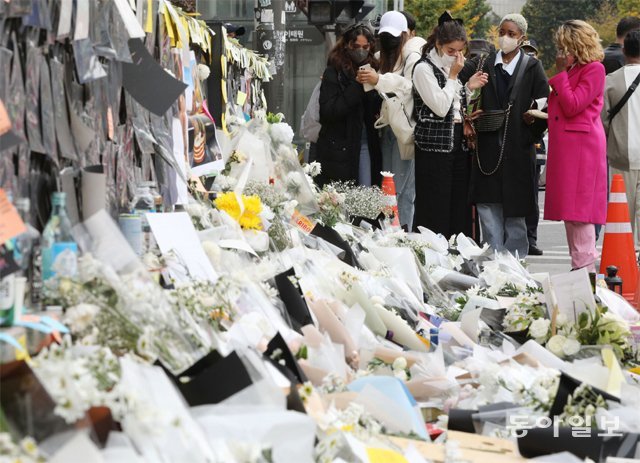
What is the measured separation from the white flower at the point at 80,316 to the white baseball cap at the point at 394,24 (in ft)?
22.6

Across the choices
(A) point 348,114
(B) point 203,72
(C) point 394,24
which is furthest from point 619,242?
(B) point 203,72

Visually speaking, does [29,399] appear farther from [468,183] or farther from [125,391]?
[468,183]

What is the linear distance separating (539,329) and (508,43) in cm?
506

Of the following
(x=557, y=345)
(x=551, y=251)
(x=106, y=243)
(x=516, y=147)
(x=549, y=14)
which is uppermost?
(x=549, y=14)

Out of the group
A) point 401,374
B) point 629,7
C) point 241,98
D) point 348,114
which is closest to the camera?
point 401,374

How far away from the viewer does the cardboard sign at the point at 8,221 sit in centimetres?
288

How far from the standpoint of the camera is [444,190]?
9344mm

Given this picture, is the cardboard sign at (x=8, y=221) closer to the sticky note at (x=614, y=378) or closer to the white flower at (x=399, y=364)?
the white flower at (x=399, y=364)

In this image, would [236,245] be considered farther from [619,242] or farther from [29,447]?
[619,242]

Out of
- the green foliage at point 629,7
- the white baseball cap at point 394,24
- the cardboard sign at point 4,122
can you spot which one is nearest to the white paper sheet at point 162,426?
the cardboard sign at point 4,122

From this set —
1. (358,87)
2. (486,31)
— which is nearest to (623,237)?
(358,87)

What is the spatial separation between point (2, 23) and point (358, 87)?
631cm

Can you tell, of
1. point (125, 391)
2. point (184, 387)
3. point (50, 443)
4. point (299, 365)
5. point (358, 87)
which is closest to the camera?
point (50, 443)

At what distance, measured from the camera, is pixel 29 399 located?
2.33 metres
